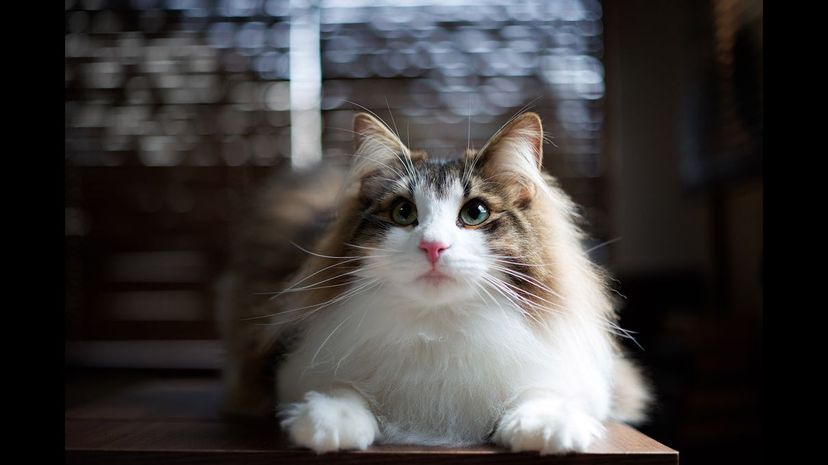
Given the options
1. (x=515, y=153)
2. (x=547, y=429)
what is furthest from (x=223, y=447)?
(x=515, y=153)

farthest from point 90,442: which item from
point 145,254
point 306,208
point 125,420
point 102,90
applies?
point 102,90

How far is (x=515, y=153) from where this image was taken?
3.28 ft

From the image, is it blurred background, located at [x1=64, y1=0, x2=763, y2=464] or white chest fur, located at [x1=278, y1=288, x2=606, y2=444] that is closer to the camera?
white chest fur, located at [x1=278, y1=288, x2=606, y2=444]

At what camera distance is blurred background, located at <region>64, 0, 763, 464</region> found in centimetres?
254

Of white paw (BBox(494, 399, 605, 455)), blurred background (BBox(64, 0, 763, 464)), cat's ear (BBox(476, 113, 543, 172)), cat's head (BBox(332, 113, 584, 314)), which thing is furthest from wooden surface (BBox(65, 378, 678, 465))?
blurred background (BBox(64, 0, 763, 464))

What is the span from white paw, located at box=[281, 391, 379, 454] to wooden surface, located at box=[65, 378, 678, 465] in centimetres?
1

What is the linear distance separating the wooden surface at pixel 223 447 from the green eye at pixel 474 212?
0.33 m

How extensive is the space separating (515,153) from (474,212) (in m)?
0.12

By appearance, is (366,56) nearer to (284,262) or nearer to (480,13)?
(480,13)

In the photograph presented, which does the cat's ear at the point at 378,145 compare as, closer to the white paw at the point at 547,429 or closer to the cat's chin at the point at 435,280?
the cat's chin at the point at 435,280

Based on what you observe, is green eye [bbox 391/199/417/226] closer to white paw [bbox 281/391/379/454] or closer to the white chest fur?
the white chest fur

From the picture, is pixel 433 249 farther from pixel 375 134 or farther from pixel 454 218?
pixel 375 134

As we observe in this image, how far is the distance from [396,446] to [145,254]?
2080 millimetres

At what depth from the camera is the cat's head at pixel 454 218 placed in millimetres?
885
